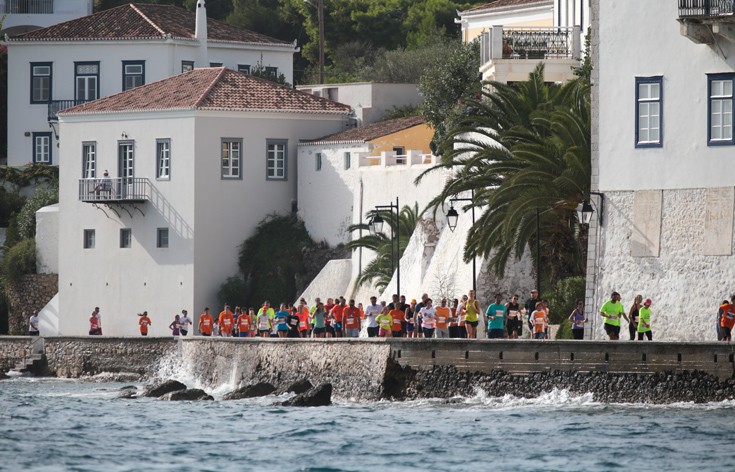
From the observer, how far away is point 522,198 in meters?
41.8

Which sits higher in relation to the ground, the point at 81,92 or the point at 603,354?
the point at 81,92

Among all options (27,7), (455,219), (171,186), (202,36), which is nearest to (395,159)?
(171,186)

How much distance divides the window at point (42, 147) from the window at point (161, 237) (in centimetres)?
1212

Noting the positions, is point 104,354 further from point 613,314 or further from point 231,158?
point 613,314

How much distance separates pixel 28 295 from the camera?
210ft

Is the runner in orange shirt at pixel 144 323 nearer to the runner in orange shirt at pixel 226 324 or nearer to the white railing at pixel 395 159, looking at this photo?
the runner in orange shirt at pixel 226 324

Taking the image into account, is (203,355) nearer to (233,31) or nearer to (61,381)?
(61,381)

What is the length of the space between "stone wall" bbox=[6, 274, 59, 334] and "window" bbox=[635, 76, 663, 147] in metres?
28.7

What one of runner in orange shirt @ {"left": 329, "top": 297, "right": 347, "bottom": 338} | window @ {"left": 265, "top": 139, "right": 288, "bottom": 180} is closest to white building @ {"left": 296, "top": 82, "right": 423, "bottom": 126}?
window @ {"left": 265, "top": 139, "right": 288, "bottom": 180}

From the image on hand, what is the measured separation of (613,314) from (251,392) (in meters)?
8.71

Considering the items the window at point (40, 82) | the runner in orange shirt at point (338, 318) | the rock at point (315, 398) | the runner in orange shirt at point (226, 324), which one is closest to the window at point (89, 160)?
the window at point (40, 82)

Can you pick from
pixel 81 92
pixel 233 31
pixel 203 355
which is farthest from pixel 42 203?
pixel 203 355

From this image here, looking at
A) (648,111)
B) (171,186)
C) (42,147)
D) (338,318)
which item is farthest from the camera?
(42,147)

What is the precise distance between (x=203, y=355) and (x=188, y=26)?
85.6 feet
